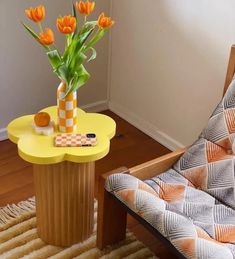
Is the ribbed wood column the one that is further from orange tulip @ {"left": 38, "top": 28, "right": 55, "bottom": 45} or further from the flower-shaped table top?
orange tulip @ {"left": 38, "top": 28, "right": 55, "bottom": 45}

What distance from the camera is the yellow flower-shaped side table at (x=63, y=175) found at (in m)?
1.71

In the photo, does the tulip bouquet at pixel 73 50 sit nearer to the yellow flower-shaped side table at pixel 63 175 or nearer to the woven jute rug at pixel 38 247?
the yellow flower-shaped side table at pixel 63 175

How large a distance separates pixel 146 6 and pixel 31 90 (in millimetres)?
843

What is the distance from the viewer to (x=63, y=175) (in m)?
1.81

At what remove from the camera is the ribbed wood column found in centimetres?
182

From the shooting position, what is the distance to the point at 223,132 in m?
1.92

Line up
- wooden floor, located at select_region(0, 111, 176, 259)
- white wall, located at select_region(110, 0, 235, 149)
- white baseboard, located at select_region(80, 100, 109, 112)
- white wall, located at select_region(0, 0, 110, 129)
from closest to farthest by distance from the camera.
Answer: wooden floor, located at select_region(0, 111, 176, 259)
white wall, located at select_region(110, 0, 235, 149)
white wall, located at select_region(0, 0, 110, 129)
white baseboard, located at select_region(80, 100, 109, 112)

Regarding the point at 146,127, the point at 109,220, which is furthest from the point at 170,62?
the point at 109,220

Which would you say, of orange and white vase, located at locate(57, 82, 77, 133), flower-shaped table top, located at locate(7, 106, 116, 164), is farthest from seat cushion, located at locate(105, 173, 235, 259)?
orange and white vase, located at locate(57, 82, 77, 133)

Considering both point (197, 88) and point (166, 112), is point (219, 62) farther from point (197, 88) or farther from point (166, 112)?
point (166, 112)

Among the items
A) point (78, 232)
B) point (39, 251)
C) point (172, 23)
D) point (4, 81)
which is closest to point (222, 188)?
point (78, 232)

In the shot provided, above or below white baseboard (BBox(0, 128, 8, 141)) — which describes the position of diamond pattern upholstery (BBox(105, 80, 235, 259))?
above

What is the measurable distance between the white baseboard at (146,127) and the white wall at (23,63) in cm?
32

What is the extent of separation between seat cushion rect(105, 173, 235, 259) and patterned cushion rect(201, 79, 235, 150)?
22 cm
